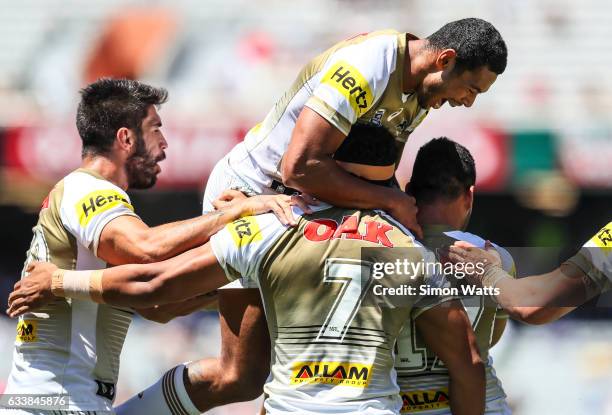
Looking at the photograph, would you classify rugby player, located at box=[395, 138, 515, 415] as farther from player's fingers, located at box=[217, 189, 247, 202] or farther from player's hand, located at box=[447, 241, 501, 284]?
player's fingers, located at box=[217, 189, 247, 202]

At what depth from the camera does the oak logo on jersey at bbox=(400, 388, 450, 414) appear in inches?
162

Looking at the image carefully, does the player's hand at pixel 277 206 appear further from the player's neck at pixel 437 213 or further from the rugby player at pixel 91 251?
the player's neck at pixel 437 213

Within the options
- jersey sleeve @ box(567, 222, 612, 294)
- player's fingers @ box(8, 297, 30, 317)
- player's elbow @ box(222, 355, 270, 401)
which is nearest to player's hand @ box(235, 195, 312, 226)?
player's elbow @ box(222, 355, 270, 401)

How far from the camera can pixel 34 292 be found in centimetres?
452

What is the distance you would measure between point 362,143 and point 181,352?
23.0ft

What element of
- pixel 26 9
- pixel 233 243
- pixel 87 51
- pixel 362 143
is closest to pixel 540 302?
pixel 362 143

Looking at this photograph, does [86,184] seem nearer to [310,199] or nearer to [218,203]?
[218,203]

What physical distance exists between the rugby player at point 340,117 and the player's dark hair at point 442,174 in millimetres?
148

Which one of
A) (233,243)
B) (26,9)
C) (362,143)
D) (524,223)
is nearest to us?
(233,243)

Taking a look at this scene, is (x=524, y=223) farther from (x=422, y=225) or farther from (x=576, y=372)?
(x=422, y=225)

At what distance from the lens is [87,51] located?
13586 millimetres

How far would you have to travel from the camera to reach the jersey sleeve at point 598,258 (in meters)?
4.50

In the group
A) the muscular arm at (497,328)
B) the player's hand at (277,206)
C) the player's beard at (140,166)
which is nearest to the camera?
the player's hand at (277,206)

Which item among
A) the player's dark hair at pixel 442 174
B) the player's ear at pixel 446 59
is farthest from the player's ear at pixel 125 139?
the player's ear at pixel 446 59
